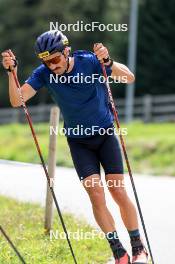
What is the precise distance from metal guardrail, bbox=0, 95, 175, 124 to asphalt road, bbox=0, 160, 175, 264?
13.6 metres

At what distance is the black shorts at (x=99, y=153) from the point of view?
7.26 metres

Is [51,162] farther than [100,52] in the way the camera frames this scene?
Yes

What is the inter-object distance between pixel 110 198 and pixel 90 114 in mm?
5412

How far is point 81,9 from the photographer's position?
53375 mm

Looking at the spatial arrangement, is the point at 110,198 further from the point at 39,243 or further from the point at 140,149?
the point at 140,149

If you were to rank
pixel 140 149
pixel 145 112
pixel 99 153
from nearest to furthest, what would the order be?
pixel 99 153
pixel 140 149
pixel 145 112

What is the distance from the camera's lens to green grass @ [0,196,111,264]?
7926mm

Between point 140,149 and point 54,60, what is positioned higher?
point 140,149

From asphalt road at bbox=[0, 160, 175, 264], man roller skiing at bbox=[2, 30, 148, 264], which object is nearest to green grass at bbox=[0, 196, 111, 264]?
asphalt road at bbox=[0, 160, 175, 264]

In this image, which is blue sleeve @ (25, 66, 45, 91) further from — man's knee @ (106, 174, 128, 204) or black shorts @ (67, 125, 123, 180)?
man's knee @ (106, 174, 128, 204)

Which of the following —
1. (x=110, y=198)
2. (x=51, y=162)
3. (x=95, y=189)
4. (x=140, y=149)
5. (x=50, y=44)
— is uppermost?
(x=140, y=149)

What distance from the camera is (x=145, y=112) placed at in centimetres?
3284

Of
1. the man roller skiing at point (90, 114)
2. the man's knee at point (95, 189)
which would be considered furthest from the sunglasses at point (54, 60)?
the man's knee at point (95, 189)

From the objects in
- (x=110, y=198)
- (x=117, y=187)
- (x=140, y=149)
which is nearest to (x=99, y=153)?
(x=117, y=187)
